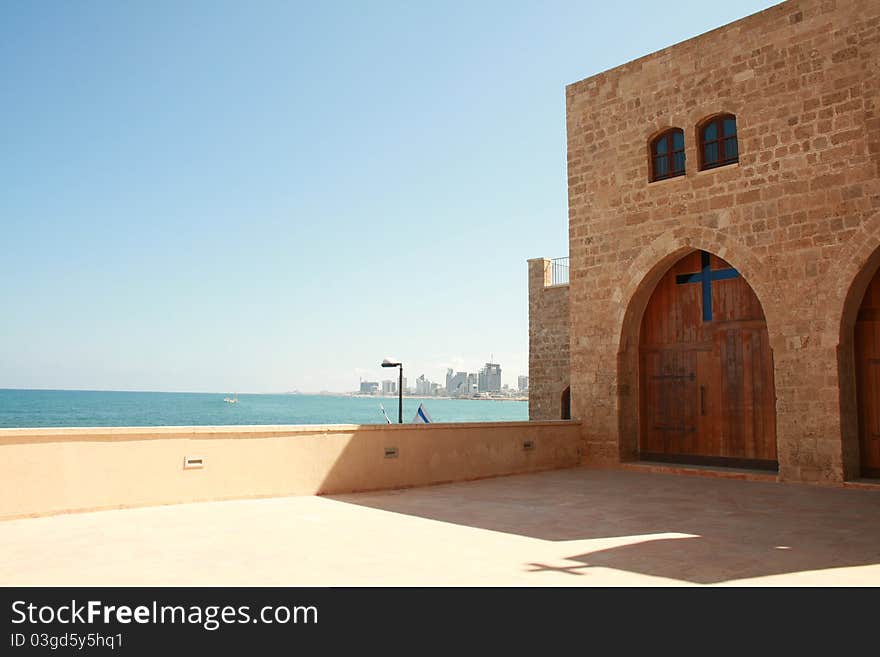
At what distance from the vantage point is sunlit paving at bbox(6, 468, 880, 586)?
4.27m

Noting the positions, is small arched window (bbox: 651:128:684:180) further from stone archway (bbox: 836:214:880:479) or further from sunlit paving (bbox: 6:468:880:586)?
sunlit paving (bbox: 6:468:880:586)

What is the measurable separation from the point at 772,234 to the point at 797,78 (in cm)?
212

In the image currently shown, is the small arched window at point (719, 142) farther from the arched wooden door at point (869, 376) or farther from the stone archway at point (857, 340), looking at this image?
the arched wooden door at point (869, 376)

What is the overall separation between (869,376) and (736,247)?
240 cm

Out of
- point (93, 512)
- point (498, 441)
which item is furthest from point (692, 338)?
point (93, 512)

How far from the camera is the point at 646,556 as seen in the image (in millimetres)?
4941

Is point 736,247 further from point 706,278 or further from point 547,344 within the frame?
point 547,344

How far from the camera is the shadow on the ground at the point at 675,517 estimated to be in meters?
4.78

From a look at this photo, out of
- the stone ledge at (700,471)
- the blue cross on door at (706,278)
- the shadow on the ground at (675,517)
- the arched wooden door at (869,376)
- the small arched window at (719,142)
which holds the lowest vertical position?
the shadow on the ground at (675,517)

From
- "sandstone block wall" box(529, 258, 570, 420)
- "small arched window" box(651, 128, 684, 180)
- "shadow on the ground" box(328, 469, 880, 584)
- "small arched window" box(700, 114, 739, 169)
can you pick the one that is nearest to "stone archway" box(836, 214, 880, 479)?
"shadow on the ground" box(328, 469, 880, 584)

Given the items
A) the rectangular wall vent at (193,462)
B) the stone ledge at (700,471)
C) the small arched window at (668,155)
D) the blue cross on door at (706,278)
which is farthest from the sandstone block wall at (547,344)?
the rectangular wall vent at (193,462)

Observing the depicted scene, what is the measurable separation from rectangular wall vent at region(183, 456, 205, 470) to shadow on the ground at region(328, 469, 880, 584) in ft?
4.91

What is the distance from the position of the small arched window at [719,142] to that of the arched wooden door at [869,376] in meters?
2.62

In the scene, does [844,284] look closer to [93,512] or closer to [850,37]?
[850,37]
